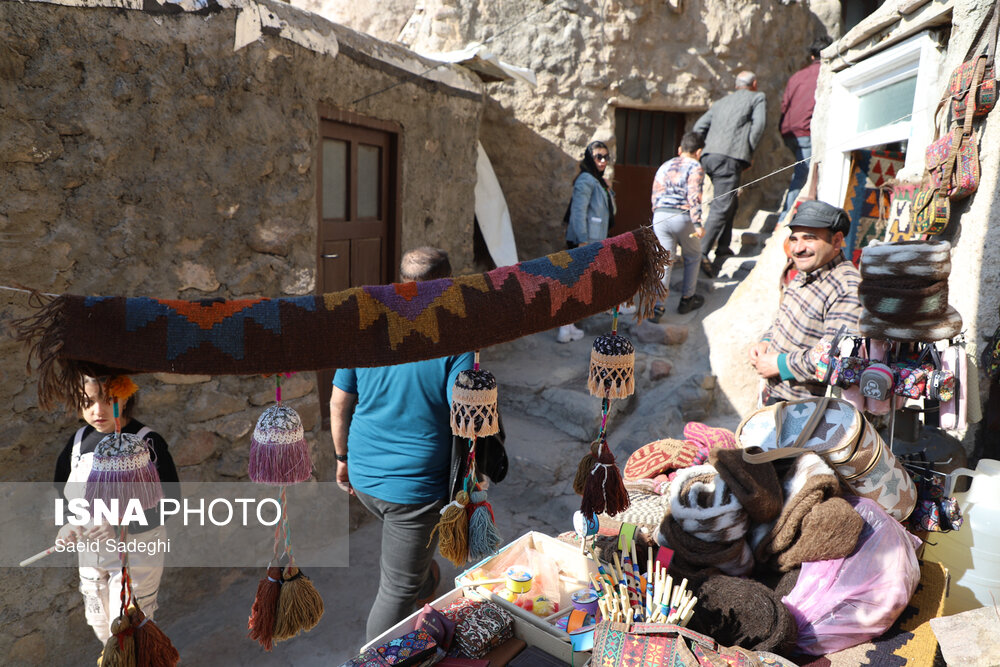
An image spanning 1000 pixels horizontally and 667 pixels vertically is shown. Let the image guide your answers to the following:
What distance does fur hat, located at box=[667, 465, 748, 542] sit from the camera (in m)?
2.19

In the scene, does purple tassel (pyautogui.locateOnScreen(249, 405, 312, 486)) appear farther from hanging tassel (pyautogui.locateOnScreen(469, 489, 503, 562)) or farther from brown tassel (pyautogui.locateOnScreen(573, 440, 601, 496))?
brown tassel (pyautogui.locateOnScreen(573, 440, 601, 496))

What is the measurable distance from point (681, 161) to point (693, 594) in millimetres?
4471

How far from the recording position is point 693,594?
Result: 2129mm

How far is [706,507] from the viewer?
7.38 ft

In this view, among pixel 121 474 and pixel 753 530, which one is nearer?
pixel 121 474

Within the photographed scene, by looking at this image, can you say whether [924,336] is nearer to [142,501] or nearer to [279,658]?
[142,501]

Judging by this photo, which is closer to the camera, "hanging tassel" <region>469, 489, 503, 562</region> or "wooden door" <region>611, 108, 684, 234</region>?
"hanging tassel" <region>469, 489, 503, 562</region>

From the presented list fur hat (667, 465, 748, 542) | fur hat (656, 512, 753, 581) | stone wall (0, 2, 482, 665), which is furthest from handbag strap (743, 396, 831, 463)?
stone wall (0, 2, 482, 665)

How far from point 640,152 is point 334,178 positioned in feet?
16.1

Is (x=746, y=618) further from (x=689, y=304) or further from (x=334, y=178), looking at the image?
(x=689, y=304)

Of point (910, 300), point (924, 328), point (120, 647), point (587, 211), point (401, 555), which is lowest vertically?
point (401, 555)

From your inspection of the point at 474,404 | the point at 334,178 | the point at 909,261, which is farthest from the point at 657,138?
the point at 474,404

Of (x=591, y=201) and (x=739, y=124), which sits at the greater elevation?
(x=739, y=124)

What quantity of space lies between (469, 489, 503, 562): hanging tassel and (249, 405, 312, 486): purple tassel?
625 mm
